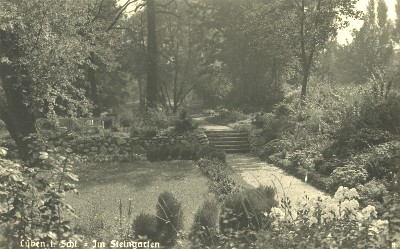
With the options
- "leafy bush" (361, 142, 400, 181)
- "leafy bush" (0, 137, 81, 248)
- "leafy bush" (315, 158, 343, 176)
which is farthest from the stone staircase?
"leafy bush" (0, 137, 81, 248)

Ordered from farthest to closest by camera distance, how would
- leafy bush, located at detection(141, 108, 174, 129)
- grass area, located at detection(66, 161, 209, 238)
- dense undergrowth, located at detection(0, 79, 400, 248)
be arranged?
leafy bush, located at detection(141, 108, 174, 129)
grass area, located at detection(66, 161, 209, 238)
dense undergrowth, located at detection(0, 79, 400, 248)

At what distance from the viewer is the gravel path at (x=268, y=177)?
11801 millimetres

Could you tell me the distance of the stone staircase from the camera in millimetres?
21669

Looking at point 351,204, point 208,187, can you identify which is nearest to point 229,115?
point 208,187

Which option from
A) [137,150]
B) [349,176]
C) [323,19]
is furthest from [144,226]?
[323,19]

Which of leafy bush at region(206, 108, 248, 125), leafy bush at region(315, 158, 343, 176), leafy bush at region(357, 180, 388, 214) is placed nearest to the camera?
leafy bush at region(357, 180, 388, 214)

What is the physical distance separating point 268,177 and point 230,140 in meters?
7.80

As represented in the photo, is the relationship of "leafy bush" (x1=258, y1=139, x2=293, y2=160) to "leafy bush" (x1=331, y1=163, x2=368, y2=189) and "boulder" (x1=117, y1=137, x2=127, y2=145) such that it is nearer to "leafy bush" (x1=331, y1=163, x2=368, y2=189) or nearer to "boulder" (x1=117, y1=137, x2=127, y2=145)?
"leafy bush" (x1=331, y1=163, x2=368, y2=189)

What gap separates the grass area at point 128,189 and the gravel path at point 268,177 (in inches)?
62.2

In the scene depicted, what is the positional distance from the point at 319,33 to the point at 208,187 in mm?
13543

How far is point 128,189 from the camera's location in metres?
12.6

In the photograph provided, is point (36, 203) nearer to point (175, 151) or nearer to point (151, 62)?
point (175, 151)

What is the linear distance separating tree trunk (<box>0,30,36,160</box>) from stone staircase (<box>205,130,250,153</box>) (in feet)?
35.8

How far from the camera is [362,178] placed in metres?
11.5
